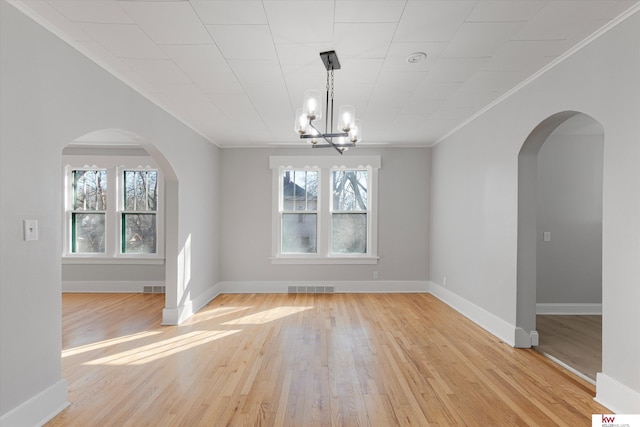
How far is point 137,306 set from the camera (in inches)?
212

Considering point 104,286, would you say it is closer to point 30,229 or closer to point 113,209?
point 113,209

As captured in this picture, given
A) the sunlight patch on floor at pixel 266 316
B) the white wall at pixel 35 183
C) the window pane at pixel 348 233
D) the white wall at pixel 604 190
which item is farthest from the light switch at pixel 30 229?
the window pane at pixel 348 233

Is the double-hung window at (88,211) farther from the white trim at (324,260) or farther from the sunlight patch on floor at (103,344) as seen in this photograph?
the white trim at (324,260)

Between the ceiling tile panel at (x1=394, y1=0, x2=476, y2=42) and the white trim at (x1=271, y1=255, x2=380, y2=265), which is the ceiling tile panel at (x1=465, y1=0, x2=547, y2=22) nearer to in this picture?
the ceiling tile panel at (x1=394, y1=0, x2=476, y2=42)

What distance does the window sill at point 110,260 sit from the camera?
6.22 metres

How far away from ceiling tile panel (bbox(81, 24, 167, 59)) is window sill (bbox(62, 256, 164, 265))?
4391 millimetres

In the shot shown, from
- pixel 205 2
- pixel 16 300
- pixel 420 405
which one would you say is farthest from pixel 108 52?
pixel 420 405

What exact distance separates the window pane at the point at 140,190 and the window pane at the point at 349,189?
3.40 m

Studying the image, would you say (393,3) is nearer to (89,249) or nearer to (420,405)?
(420,405)

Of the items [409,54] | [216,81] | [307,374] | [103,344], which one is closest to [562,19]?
[409,54]

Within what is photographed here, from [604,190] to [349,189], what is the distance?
14.0ft

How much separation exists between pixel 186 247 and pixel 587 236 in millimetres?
5689

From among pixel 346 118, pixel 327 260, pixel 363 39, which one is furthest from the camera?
pixel 327 260

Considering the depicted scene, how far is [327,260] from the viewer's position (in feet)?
20.9
